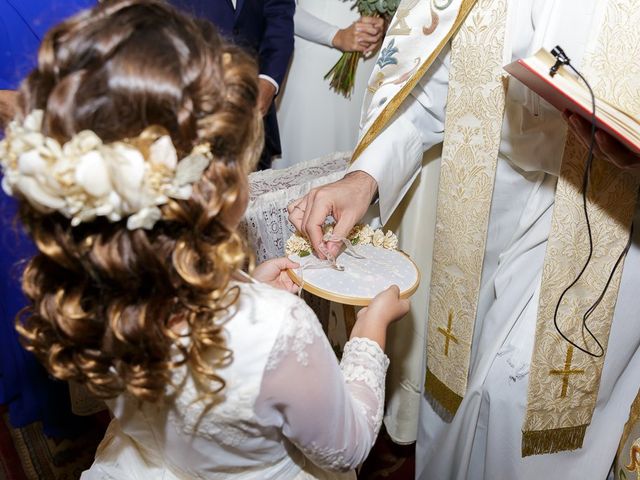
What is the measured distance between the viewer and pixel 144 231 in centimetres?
85

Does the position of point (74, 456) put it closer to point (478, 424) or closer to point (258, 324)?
point (478, 424)

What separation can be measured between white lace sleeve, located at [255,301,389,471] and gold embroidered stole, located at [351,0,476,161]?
0.79 m

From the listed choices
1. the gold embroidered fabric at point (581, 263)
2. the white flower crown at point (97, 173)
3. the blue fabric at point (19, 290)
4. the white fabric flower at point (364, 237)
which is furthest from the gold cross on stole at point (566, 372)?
the blue fabric at point (19, 290)

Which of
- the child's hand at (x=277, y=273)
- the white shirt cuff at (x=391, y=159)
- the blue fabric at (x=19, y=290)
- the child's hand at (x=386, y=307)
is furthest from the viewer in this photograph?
the blue fabric at (x=19, y=290)

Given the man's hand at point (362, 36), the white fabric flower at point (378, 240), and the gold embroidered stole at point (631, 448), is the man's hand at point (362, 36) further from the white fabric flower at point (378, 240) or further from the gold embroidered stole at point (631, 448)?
the gold embroidered stole at point (631, 448)

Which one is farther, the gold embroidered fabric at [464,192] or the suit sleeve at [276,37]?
the suit sleeve at [276,37]

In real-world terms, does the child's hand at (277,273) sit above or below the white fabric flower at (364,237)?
below

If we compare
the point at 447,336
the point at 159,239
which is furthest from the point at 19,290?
the point at 159,239

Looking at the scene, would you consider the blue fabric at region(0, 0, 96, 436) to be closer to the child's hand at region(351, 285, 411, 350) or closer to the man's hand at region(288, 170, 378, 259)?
the man's hand at region(288, 170, 378, 259)

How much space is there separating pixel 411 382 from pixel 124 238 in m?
1.62

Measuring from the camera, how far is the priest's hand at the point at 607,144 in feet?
4.17

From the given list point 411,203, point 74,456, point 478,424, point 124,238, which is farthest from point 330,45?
point 124,238

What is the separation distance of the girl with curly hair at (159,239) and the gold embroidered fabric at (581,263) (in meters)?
0.71

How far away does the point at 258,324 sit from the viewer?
93 cm
